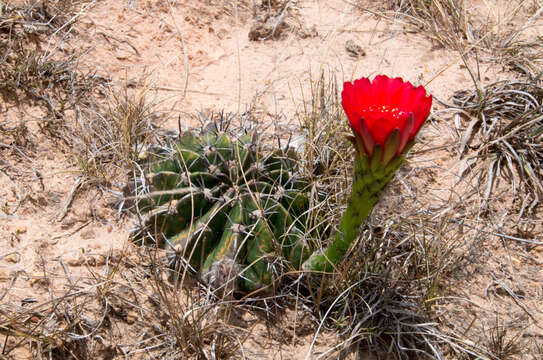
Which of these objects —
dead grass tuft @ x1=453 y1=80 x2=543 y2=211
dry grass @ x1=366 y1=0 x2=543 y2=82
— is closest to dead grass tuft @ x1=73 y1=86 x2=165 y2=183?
dead grass tuft @ x1=453 y1=80 x2=543 y2=211

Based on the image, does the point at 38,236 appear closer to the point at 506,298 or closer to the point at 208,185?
the point at 208,185

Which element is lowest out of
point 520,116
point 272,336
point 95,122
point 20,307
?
point 272,336

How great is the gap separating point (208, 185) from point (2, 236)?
0.91 meters

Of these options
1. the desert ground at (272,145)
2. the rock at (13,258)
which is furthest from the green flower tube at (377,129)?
the rock at (13,258)

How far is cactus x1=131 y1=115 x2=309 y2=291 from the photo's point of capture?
75.2 inches

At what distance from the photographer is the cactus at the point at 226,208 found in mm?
1909

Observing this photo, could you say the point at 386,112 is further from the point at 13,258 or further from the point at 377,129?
the point at 13,258

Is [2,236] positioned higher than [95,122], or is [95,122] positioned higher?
[95,122]

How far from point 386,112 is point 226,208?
0.72 m

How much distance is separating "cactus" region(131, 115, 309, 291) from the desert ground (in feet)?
0.47

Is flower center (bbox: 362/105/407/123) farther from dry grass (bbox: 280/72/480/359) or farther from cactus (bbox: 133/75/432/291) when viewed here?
dry grass (bbox: 280/72/480/359)

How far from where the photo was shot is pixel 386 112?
157cm

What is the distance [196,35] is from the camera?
333 cm

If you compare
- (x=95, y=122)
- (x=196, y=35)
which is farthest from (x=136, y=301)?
(x=196, y=35)
